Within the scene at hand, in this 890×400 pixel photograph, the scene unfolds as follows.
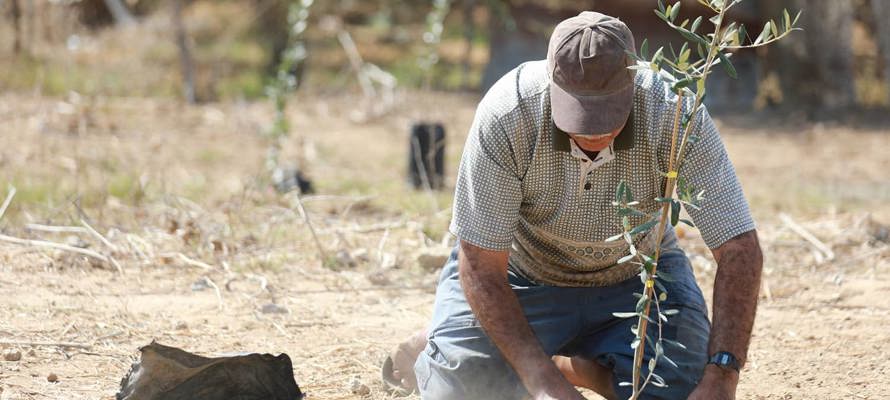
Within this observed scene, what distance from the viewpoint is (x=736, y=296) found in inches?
117

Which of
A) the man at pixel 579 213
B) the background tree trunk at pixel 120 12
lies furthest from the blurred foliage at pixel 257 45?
the man at pixel 579 213

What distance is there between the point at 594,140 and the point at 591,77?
0.68 feet

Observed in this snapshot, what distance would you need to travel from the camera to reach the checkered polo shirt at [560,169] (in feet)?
9.76

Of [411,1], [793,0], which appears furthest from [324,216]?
[411,1]

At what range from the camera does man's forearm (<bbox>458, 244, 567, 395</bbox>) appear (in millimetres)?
2988

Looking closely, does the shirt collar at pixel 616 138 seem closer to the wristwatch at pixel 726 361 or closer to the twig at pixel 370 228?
the wristwatch at pixel 726 361

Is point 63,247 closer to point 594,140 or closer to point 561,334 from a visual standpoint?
point 561,334

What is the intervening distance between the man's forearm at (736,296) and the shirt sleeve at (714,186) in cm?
4

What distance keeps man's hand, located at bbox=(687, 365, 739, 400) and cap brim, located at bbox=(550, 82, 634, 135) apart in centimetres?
68

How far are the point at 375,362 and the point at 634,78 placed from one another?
1497 mm

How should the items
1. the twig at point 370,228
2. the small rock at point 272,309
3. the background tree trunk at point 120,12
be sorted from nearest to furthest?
1. the small rock at point 272,309
2. the twig at point 370,228
3. the background tree trunk at point 120,12

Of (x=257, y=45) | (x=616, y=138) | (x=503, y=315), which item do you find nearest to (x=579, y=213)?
(x=616, y=138)

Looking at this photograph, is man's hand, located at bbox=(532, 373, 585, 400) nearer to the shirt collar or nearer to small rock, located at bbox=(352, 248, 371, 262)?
the shirt collar

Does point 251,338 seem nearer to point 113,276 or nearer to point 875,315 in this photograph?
point 113,276
